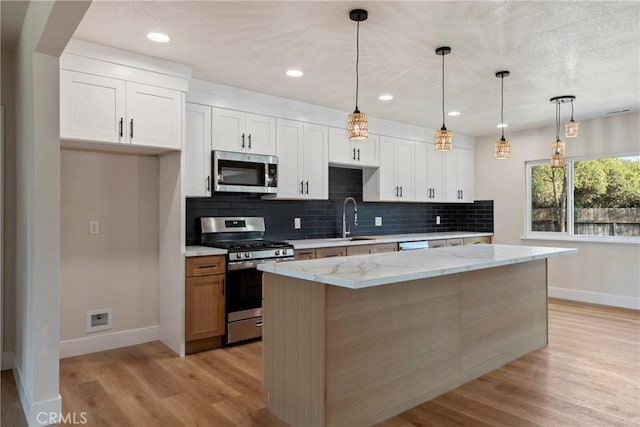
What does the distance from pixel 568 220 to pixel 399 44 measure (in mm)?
4205

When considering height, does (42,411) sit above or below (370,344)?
below

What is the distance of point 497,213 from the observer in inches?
261

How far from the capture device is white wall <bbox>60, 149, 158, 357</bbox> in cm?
355

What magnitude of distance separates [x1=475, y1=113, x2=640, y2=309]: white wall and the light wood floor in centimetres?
176

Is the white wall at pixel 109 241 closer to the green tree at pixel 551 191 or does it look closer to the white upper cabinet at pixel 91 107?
the white upper cabinet at pixel 91 107

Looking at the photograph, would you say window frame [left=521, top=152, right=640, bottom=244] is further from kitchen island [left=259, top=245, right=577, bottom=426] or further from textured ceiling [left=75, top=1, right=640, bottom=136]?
kitchen island [left=259, top=245, right=577, bottom=426]

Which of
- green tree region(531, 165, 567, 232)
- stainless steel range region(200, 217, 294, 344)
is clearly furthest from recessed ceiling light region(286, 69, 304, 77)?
green tree region(531, 165, 567, 232)

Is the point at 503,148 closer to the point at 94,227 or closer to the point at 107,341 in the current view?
the point at 94,227

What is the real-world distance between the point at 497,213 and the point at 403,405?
472 cm

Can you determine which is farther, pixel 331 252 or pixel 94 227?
pixel 331 252

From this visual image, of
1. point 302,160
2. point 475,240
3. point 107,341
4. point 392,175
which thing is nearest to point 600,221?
point 475,240

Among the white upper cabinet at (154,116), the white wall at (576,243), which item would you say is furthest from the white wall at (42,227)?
the white wall at (576,243)

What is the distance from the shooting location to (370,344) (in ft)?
8.09

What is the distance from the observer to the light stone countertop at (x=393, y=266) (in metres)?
2.14
